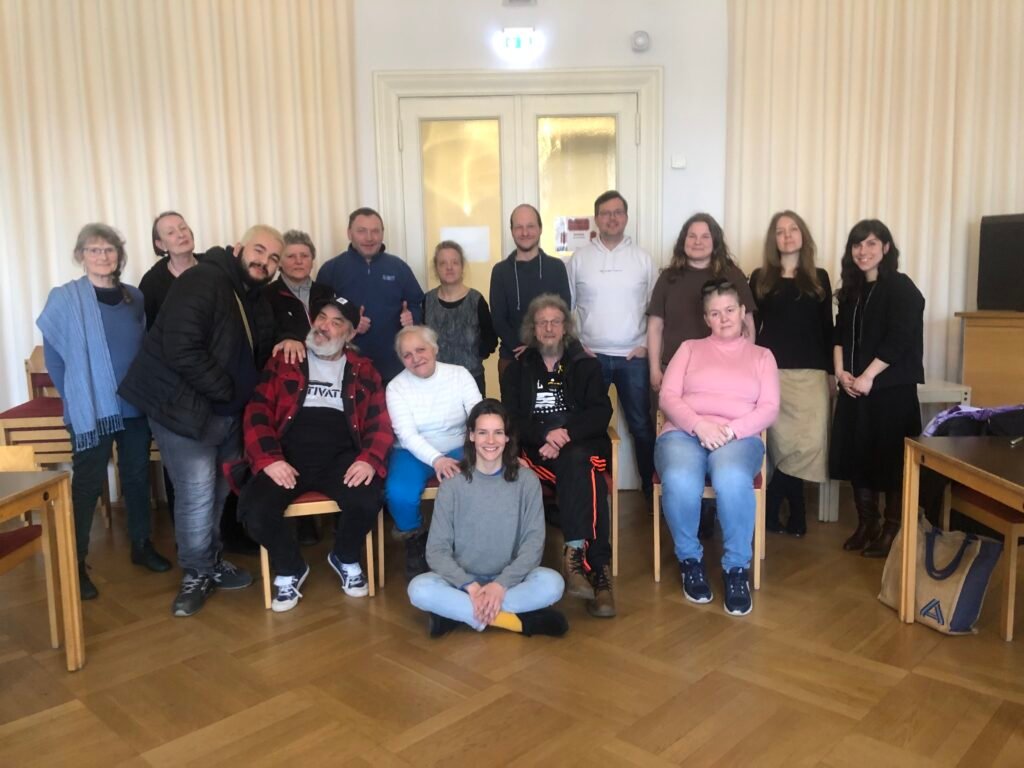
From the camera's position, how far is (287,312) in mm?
3463

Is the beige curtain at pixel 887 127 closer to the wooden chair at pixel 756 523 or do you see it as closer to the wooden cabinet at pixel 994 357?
the wooden cabinet at pixel 994 357

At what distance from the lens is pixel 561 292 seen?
3877mm

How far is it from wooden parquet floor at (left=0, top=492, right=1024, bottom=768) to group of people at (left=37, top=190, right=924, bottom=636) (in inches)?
6.6

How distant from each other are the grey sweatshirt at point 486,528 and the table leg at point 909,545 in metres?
1.27

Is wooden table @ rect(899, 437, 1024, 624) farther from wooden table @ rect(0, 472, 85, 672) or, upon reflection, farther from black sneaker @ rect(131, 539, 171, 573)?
black sneaker @ rect(131, 539, 171, 573)

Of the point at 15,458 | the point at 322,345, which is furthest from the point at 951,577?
the point at 15,458

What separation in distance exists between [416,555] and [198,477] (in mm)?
920

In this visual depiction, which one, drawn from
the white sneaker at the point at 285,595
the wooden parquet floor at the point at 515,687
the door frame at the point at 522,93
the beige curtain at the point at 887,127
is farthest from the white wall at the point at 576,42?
the wooden parquet floor at the point at 515,687

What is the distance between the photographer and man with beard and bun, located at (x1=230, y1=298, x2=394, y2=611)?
9.93 feet

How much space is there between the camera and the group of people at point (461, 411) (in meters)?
2.89

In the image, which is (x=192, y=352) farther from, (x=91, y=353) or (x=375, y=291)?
(x=375, y=291)

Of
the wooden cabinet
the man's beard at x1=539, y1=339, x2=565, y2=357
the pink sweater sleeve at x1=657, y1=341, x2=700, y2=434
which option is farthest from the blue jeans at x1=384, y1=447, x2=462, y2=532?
the wooden cabinet

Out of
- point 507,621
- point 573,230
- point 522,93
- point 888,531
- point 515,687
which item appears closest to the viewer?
point 515,687

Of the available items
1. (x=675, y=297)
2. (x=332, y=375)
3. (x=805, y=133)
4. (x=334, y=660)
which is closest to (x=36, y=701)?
(x=334, y=660)
